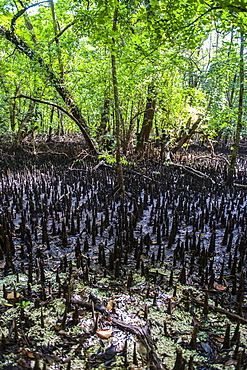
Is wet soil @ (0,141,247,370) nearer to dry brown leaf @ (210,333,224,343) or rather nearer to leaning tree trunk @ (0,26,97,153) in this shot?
dry brown leaf @ (210,333,224,343)

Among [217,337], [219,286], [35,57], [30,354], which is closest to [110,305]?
[30,354]

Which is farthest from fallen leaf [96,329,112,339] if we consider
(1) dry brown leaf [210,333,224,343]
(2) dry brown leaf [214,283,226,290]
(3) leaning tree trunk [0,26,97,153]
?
(3) leaning tree trunk [0,26,97,153]

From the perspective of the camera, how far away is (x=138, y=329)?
169cm

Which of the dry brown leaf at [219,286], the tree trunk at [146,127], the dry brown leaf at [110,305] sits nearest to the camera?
the dry brown leaf at [110,305]

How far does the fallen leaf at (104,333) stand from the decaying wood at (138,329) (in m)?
0.08

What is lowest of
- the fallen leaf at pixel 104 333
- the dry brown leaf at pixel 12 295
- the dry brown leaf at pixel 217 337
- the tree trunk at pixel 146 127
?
the fallen leaf at pixel 104 333

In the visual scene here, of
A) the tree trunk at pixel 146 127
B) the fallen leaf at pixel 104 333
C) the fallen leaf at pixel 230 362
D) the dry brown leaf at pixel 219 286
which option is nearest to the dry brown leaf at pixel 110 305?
the fallen leaf at pixel 104 333

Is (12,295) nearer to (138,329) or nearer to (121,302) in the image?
(121,302)

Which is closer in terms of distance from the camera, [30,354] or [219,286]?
[30,354]

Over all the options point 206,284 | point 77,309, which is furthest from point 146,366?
point 206,284

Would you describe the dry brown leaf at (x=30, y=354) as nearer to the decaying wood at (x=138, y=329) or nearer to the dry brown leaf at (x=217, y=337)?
the decaying wood at (x=138, y=329)

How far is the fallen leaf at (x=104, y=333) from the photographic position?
1.63m

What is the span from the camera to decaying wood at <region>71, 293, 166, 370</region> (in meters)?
1.44

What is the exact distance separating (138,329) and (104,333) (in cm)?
23
